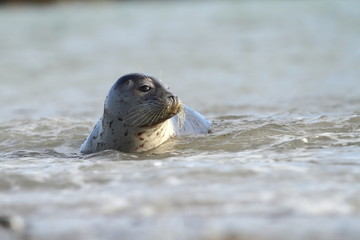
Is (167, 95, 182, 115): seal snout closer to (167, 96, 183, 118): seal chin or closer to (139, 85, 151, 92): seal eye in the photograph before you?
(167, 96, 183, 118): seal chin

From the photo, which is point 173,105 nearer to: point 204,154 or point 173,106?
point 173,106

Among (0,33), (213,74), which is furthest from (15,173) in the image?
(0,33)

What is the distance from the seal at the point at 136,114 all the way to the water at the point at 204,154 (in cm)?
16

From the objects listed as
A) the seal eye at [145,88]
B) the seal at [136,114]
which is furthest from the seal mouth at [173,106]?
the seal eye at [145,88]

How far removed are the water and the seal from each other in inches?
6.5

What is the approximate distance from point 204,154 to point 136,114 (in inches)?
21.3

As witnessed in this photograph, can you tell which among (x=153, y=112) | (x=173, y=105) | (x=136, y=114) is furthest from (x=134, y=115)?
(x=173, y=105)

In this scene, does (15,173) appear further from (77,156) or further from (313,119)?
(313,119)

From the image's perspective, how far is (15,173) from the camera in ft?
14.0

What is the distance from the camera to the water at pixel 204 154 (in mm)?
3086

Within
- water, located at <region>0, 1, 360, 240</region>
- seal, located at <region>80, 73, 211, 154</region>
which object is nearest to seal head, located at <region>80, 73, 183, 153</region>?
seal, located at <region>80, 73, 211, 154</region>

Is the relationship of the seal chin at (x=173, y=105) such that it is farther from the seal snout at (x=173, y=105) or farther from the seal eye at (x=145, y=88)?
the seal eye at (x=145, y=88)

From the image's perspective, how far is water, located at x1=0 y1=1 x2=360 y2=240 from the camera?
3086mm

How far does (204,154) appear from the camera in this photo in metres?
4.76
